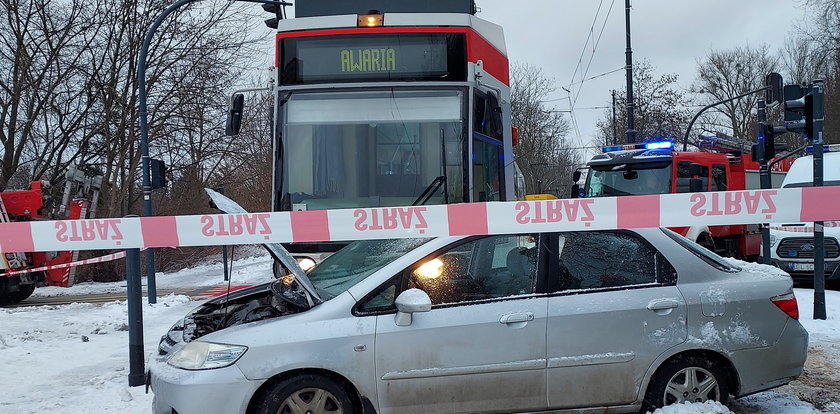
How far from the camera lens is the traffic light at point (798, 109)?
26.6ft

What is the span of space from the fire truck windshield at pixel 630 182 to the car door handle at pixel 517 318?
893cm

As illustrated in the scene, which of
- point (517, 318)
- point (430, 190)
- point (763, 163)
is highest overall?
point (763, 163)

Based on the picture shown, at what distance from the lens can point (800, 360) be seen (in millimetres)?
4742

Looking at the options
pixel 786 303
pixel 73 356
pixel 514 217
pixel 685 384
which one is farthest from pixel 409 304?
pixel 73 356

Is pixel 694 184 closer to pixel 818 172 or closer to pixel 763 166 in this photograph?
pixel 763 166

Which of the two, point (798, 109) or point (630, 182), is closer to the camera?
point (798, 109)

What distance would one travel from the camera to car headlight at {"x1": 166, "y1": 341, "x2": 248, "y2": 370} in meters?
4.15

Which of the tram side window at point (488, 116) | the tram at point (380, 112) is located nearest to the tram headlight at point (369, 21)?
the tram at point (380, 112)

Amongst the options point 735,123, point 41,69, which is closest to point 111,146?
point 41,69

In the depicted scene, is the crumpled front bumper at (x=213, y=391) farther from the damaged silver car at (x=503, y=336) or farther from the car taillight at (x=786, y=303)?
the car taillight at (x=786, y=303)

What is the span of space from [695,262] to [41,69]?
18351 millimetres

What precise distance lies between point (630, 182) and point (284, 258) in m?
9.94

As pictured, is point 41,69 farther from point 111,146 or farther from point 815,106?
point 815,106

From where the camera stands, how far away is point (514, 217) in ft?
15.0
